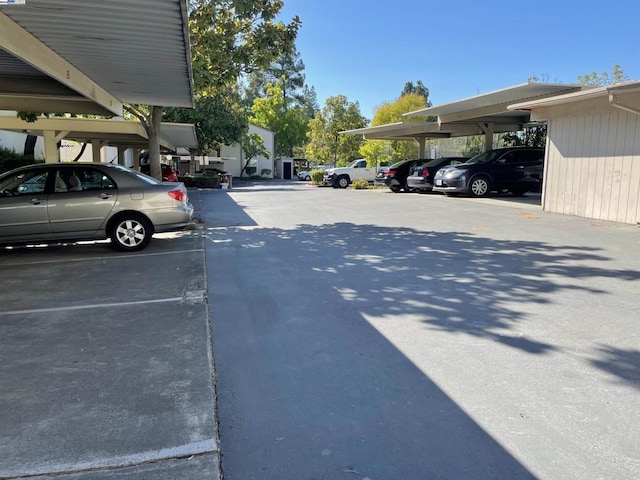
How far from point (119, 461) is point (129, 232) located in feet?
21.4

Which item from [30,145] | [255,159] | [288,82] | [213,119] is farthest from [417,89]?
[30,145]

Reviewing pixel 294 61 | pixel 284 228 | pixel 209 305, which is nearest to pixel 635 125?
pixel 284 228

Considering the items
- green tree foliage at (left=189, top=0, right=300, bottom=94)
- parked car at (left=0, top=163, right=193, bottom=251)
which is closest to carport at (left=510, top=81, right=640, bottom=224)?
green tree foliage at (left=189, top=0, right=300, bottom=94)

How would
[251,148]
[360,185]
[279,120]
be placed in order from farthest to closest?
[279,120]
[251,148]
[360,185]

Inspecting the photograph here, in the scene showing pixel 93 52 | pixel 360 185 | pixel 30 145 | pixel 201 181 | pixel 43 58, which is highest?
pixel 93 52

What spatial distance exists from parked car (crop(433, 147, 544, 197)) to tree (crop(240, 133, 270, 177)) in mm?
32202

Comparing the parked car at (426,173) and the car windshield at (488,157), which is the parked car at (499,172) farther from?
the parked car at (426,173)

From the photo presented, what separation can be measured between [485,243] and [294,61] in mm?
70304

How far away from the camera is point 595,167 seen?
1168cm

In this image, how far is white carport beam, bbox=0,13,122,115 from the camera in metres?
5.71

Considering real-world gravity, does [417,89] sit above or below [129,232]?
above

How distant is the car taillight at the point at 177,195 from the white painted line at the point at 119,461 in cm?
668

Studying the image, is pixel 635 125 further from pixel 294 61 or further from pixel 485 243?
pixel 294 61

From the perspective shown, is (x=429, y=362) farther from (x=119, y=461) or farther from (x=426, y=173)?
(x=426, y=173)
